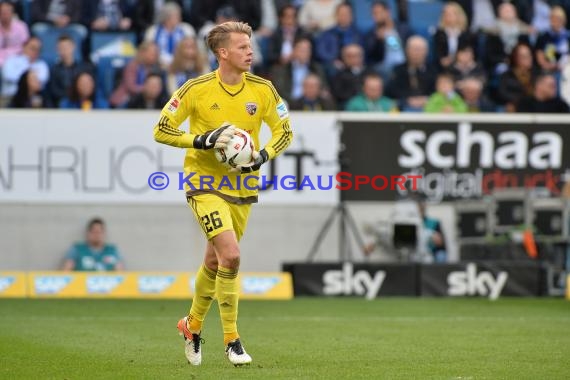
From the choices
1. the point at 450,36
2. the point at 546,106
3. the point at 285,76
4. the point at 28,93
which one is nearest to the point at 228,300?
the point at 28,93

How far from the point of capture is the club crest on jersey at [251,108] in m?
9.67

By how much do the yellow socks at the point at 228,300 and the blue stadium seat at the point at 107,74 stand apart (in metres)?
10.5

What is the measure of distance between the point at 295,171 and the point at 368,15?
523 cm

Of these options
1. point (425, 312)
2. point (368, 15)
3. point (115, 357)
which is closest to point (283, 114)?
point (115, 357)

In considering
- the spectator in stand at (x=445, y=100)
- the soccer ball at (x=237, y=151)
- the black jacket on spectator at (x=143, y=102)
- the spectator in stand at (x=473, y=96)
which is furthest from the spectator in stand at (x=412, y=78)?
the soccer ball at (x=237, y=151)

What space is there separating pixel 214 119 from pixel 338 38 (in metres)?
11.3

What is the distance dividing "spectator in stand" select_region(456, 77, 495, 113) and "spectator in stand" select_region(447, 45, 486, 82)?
31 cm

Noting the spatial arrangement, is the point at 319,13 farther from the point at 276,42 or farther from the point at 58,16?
the point at 58,16

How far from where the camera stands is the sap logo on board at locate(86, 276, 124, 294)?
17.2m

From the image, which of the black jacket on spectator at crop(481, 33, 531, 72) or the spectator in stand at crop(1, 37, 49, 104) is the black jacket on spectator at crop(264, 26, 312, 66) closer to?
the black jacket on spectator at crop(481, 33, 531, 72)

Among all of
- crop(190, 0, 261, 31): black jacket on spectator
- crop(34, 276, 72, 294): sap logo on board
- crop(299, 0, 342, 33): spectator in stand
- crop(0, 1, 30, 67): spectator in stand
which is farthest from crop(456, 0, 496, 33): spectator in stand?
crop(34, 276, 72, 294): sap logo on board

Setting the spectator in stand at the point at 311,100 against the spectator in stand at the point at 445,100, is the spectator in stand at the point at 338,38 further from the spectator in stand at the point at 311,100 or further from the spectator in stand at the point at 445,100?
the spectator in stand at the point at 445,100

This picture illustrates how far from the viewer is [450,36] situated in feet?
68.8

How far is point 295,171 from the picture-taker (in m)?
18.0
